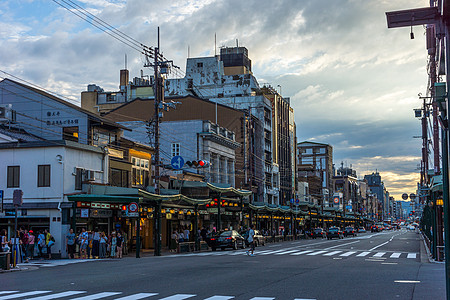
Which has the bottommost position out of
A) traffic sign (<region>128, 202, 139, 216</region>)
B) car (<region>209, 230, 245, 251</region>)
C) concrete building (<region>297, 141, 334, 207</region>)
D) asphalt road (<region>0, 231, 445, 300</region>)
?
car (<region>209, 230, 245, 251</region>)

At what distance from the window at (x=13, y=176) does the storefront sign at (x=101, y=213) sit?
16.2ft

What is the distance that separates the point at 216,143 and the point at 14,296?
5131 centimetres

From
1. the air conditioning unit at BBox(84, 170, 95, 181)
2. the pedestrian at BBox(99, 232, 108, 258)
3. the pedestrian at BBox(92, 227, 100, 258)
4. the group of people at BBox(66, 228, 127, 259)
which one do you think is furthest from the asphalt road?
the air conditioning unit at BBox(84, 170, 95, 181)

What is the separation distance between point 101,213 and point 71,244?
16.6ft

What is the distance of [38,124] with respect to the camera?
42.5 metres

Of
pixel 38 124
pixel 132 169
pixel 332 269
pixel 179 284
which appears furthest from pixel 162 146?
pixel 179 284

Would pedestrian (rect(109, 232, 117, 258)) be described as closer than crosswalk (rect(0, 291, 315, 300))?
No

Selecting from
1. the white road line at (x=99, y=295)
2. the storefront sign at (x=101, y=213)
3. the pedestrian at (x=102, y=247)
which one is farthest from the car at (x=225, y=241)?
the white road line at (x=99, y=295)

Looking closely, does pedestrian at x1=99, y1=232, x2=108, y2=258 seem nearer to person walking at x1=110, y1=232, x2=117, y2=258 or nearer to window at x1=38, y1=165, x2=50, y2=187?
person walking at x1=110, y1=232, x2=117, y2=258

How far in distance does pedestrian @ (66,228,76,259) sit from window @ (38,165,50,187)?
13.4 ft

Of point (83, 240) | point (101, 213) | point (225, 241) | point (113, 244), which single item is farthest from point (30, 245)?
point (225, 241)

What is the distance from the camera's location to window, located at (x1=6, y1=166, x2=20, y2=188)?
35.1 metres

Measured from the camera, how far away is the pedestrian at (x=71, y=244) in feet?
105

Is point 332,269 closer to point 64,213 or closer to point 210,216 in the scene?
point 64,213
